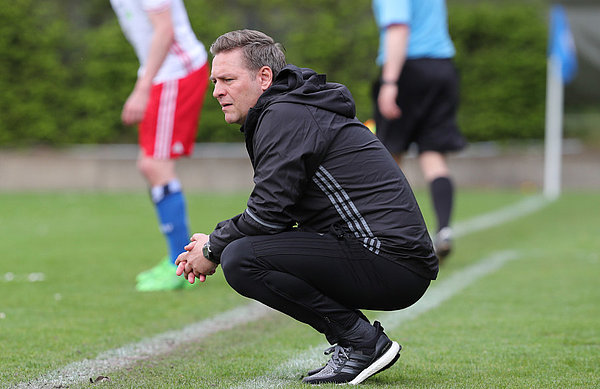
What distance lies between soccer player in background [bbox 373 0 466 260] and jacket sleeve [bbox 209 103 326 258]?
136 inches

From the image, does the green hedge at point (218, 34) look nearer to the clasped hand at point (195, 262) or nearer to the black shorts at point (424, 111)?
the black shorts at point (424, 111)

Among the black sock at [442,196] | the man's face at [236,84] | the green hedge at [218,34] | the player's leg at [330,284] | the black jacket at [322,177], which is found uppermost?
the man's face at [236,84]

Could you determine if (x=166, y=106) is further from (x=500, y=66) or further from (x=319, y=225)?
(x=500, y=66)

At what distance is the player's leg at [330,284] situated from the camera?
10.0 ft

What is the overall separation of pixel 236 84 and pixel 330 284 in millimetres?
724

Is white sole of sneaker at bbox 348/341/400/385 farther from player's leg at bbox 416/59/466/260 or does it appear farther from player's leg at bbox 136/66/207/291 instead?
player's leg at bbox 416/59/466/260

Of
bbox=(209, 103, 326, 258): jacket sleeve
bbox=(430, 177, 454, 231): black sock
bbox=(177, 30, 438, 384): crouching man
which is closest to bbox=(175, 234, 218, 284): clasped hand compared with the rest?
bbox=(177, 30, 438, 384): crouching man

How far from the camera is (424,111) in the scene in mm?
6680

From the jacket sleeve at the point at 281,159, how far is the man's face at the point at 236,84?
15 centimetres

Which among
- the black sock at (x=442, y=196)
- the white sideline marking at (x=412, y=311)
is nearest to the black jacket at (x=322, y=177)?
the white sideline marking at (x=412, y=311)

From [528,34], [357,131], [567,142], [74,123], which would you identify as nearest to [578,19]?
[528,34]

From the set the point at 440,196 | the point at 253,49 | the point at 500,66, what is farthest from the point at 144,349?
the point at 500,66

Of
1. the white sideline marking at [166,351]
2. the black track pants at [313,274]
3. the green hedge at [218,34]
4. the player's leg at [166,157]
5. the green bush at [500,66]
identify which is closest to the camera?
the black track pants at [313,274]

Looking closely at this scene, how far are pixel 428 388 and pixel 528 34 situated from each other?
14748 mm
